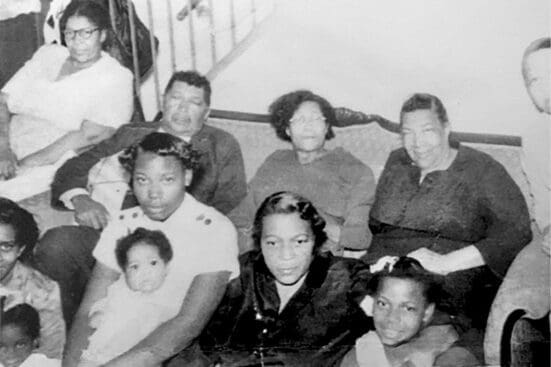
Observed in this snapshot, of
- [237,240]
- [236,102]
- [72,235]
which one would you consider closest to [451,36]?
[236,102]

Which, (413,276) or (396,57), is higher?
(396,57)

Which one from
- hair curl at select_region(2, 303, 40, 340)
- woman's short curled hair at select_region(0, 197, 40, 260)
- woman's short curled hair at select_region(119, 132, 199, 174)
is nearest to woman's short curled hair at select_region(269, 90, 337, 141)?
woman's short curled hair at select_region(119, 132, 199, 174)

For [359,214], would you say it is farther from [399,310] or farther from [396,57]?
[396,57]

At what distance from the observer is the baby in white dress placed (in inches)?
86.7

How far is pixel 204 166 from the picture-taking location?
226 centimetres

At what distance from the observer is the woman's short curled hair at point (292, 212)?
2248mm

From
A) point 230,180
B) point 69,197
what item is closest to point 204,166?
point 230,180

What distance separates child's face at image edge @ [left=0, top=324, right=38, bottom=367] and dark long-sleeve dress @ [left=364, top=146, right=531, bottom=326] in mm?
885

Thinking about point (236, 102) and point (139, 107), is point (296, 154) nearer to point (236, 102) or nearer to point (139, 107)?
point (236, 102)

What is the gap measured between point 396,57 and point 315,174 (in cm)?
38

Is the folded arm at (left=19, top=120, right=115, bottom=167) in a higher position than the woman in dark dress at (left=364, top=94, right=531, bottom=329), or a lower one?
higher

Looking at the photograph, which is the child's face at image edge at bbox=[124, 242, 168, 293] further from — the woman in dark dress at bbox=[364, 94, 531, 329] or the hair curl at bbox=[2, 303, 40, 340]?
the woman in dark dress at bbox=[364, 94, 531, 329]

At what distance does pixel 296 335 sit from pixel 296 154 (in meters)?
0.47

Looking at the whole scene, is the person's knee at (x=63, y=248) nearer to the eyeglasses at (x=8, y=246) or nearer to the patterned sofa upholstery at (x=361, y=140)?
the eyeglasses at (x=8, y=246)
